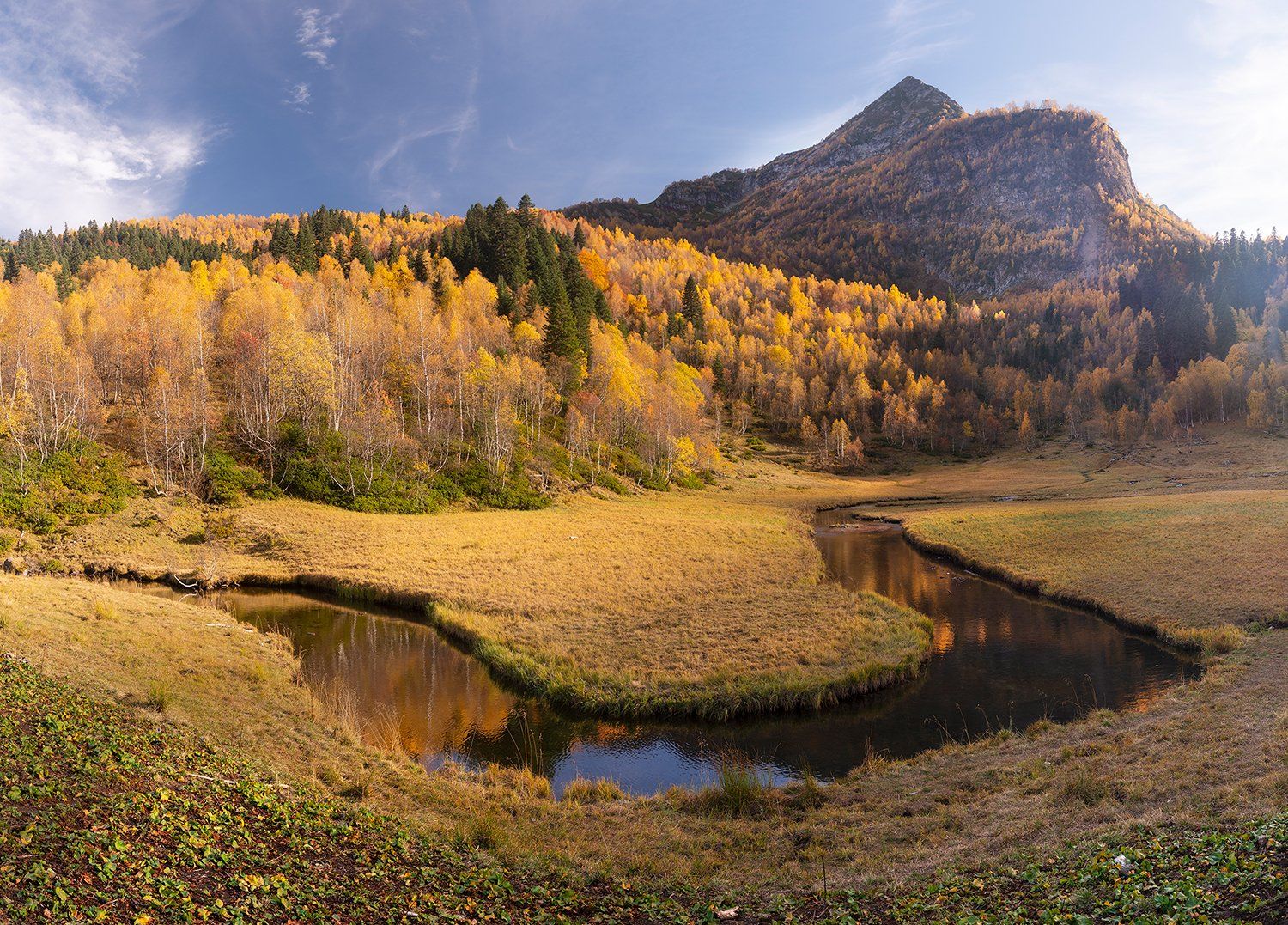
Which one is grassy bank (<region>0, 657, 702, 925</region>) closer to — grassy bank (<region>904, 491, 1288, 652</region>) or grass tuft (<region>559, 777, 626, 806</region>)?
grass tuft (<region>559, 777, 626, 806</region>)

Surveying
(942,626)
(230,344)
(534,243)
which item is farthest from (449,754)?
(534,243)

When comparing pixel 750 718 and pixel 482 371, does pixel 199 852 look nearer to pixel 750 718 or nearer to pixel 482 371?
pixel 750 718

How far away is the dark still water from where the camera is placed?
64.4 feet

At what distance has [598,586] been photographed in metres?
37.2

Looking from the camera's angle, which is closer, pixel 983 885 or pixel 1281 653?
pixel 983 885

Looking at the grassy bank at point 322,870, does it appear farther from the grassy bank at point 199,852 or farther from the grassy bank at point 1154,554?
the grassy bank at point 1154,554

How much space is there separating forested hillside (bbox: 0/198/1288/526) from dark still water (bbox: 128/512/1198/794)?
3327 cm

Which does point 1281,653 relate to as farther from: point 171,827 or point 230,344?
point 230,344

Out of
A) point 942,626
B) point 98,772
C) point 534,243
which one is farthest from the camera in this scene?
point 534,243

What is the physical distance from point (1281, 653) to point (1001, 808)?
17900 mm

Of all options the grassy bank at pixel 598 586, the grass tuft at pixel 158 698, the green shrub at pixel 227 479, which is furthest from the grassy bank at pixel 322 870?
the green shrub at pixel 227 479

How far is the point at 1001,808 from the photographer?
44.4 feet

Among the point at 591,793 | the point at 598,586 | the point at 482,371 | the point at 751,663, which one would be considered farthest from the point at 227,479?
the point at 591,793

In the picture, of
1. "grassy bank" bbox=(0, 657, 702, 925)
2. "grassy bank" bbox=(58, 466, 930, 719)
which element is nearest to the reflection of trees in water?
"grassy bank" bbox=(58, 466, 930, 719)
